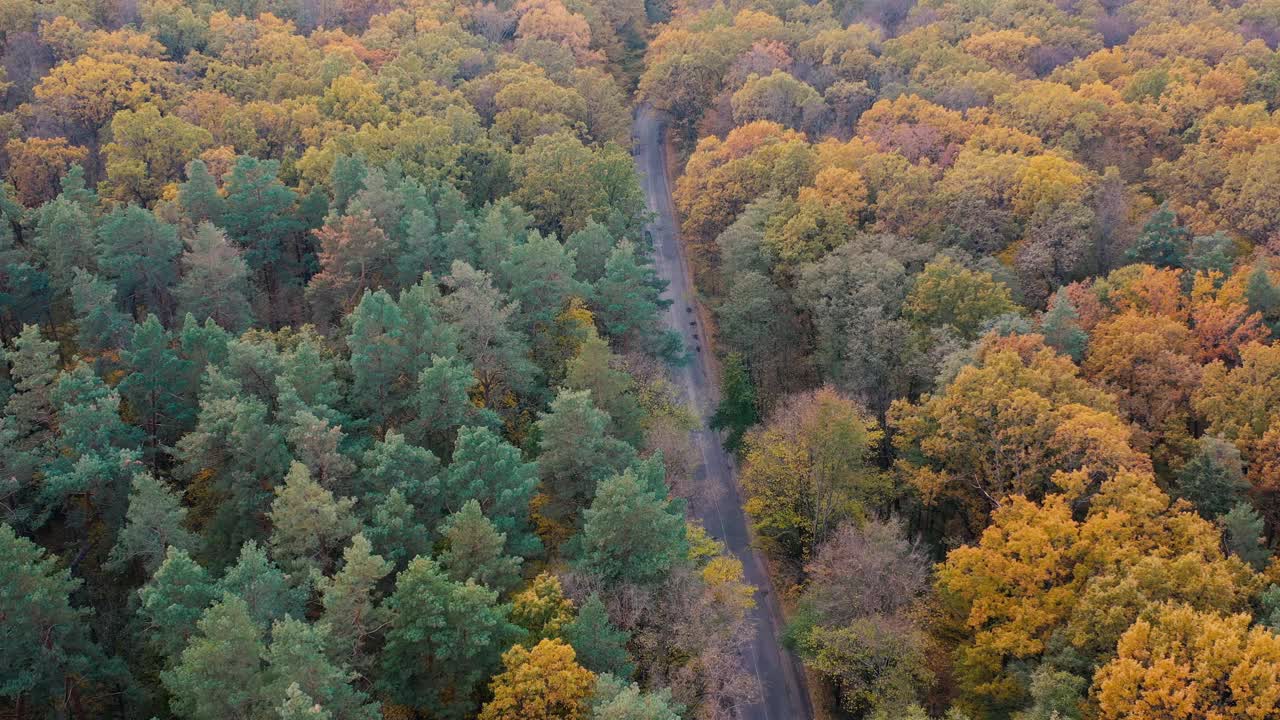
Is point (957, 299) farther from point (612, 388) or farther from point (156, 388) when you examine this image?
point (156, 388)

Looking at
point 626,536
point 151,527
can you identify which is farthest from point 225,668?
point 626,536

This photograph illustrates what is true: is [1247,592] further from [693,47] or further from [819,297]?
[693,47]

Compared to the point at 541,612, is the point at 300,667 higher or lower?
higher

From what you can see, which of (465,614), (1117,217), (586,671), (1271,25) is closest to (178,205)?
(465,614)

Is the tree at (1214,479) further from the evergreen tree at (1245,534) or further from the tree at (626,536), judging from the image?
the tree at (626,536)

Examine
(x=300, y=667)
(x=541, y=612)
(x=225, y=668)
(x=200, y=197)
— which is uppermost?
(x=200, y=197)

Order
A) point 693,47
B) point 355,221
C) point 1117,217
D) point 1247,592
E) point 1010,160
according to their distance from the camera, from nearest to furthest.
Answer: point 1247,592, point 355,221, point 1117,217, point 1010,160, point 693,47
